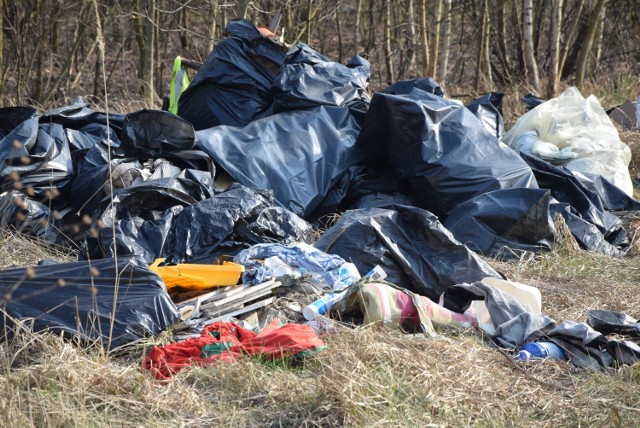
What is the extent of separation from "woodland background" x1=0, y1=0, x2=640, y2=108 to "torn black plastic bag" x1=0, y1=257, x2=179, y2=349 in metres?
4.34

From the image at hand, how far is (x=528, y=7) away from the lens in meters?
8.61

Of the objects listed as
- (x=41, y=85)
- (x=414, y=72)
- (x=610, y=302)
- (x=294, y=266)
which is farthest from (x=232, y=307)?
(x=414, y=72)

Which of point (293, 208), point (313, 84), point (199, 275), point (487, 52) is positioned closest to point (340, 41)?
point (487, 52)

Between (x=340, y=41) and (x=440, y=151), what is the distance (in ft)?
24.3

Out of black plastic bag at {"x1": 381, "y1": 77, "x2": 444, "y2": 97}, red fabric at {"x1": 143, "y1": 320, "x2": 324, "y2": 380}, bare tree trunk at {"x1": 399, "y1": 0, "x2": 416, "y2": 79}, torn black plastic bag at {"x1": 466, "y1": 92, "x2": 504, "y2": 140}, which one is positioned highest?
black plastic bag at {"x1": 381, "y1": 77, "x2": 444, "y2": 97}

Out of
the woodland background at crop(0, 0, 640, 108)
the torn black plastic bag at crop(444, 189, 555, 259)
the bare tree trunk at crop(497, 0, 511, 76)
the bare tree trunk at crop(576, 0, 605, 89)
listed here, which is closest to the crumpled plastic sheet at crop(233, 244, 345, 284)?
the torn black plastic bag at crop(444, 189, 555, 259)

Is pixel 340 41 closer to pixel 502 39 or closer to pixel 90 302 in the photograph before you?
pixel 502 39

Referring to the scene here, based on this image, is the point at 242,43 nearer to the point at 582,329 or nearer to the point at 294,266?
the point at 294,266

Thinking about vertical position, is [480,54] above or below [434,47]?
below

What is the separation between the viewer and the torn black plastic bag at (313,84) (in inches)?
212

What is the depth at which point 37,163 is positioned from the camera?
14.9 ft

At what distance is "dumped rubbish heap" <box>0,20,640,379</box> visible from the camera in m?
3.19

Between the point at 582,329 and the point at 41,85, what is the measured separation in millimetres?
Result: 8039

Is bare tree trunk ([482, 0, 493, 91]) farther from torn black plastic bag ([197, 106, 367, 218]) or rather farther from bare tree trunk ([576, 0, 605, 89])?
torn black plastic bag ([197, 106, 367, 218])
